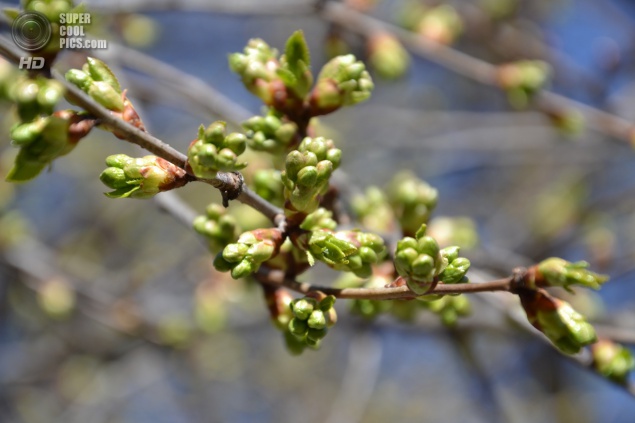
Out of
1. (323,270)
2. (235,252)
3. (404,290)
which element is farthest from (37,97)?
(323,270)

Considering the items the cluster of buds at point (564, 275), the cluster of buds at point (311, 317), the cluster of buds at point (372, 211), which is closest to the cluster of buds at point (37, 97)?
the cluster of buds at point (311, 317)

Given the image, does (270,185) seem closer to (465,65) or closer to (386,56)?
(386,56)

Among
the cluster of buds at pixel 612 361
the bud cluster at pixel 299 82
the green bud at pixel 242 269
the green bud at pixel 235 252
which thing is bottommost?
the cluster of buds at pixel 612 361

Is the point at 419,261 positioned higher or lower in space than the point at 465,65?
higher

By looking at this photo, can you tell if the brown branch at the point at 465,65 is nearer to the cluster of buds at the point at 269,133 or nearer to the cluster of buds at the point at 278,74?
the cluster of buds at the point at 278,74

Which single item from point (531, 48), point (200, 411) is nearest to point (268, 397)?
point (200, 411)

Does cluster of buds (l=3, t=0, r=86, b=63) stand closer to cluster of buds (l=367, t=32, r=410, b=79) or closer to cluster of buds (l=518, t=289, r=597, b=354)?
cluster of buds (l=518, t=289, r=597, b=354)
